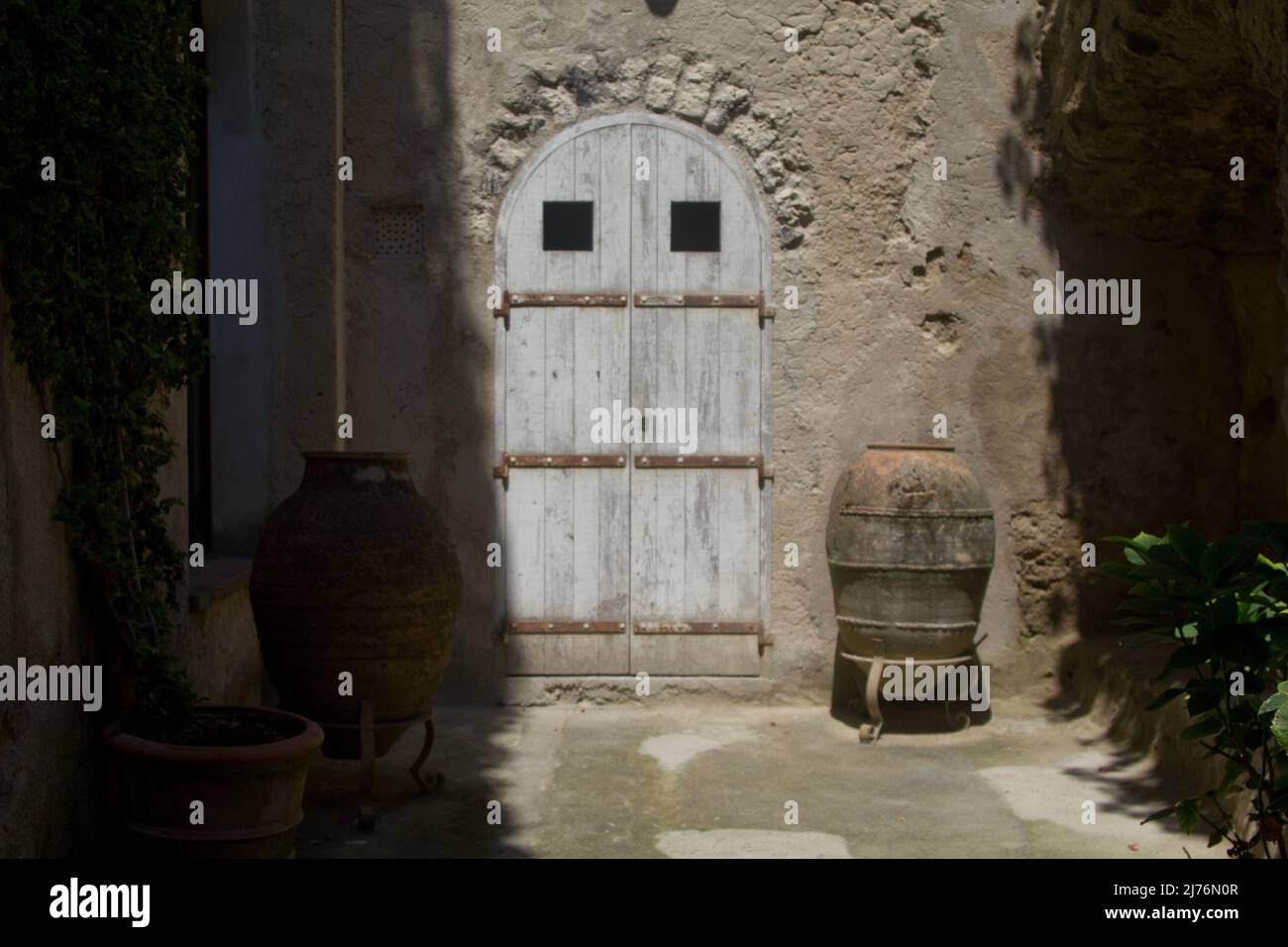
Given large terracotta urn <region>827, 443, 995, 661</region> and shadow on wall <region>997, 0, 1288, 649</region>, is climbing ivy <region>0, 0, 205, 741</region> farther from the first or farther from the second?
shadow on wall <region>997, 0, 1288, 649</region>

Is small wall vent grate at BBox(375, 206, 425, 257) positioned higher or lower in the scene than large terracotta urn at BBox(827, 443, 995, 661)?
higher

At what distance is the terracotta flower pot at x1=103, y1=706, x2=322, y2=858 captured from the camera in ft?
10.6

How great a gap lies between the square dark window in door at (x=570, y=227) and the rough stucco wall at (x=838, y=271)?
0.91ft

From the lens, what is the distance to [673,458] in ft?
20.2

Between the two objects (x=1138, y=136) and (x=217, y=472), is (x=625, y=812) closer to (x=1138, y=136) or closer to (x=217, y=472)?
(x=217, y=472)

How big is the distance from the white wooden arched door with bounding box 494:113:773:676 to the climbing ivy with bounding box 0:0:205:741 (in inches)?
92.4

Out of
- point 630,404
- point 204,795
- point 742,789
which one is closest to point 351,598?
point 204,795

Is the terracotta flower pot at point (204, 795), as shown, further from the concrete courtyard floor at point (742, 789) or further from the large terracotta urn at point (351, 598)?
the large terracotta urn at point (351, 598)

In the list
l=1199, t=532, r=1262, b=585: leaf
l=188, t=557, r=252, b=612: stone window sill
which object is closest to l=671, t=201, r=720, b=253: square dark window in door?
l=188, t=557, r=252, b=612: stone window sill

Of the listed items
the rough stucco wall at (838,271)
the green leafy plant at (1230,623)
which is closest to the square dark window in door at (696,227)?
the rough stucco wall at (838,271)

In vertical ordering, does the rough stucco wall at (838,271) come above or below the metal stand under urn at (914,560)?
above

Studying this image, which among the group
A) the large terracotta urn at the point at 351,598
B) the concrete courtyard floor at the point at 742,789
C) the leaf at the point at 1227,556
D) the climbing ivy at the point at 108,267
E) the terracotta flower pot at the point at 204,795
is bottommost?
the concrete courtyard floor at the point at 742,789

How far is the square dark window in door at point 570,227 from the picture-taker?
20.2 feet

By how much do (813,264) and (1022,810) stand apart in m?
2.68
